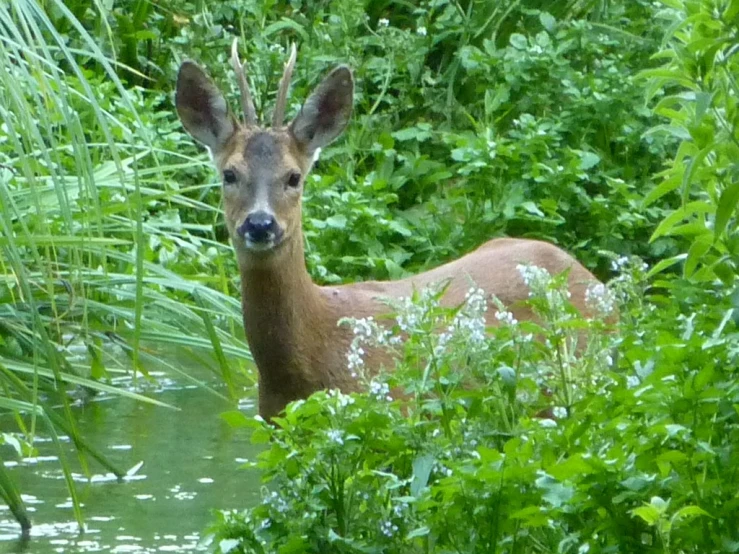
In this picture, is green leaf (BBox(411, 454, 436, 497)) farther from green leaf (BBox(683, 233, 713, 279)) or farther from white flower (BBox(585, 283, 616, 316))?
green leaf (BBox(683, 233, 713, 279))

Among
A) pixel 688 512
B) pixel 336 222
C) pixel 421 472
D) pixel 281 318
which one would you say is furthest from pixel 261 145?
pixel 688 512

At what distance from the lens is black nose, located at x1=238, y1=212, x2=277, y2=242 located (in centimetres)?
602

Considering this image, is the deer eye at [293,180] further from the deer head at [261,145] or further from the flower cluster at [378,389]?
the flower cluster at [378,389]

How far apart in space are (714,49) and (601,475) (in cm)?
83

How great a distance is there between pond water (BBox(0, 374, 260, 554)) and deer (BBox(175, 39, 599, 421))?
39cm

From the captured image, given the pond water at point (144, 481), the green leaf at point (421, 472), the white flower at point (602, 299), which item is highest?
the white flower at point (602, 299)

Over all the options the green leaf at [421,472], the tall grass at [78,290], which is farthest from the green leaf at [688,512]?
the tall grass at [78,290]

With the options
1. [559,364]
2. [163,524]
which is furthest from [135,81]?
[559,364]

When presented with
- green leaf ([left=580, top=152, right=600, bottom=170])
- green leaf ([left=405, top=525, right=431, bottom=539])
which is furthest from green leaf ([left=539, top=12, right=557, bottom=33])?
green leaf ([left=405, top=525, right=431, bottom=539])

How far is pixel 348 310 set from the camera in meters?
6.17

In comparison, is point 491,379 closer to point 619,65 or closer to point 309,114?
point 309,114

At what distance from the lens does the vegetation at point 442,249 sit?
3.52 meters

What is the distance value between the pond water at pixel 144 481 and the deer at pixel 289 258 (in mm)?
386

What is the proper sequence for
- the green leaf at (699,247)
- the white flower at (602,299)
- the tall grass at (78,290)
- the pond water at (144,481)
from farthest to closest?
the pond water at (144,481) < the tall grass at (78,290) < the white flower at (602,299) < the green leaf at (699,247)
